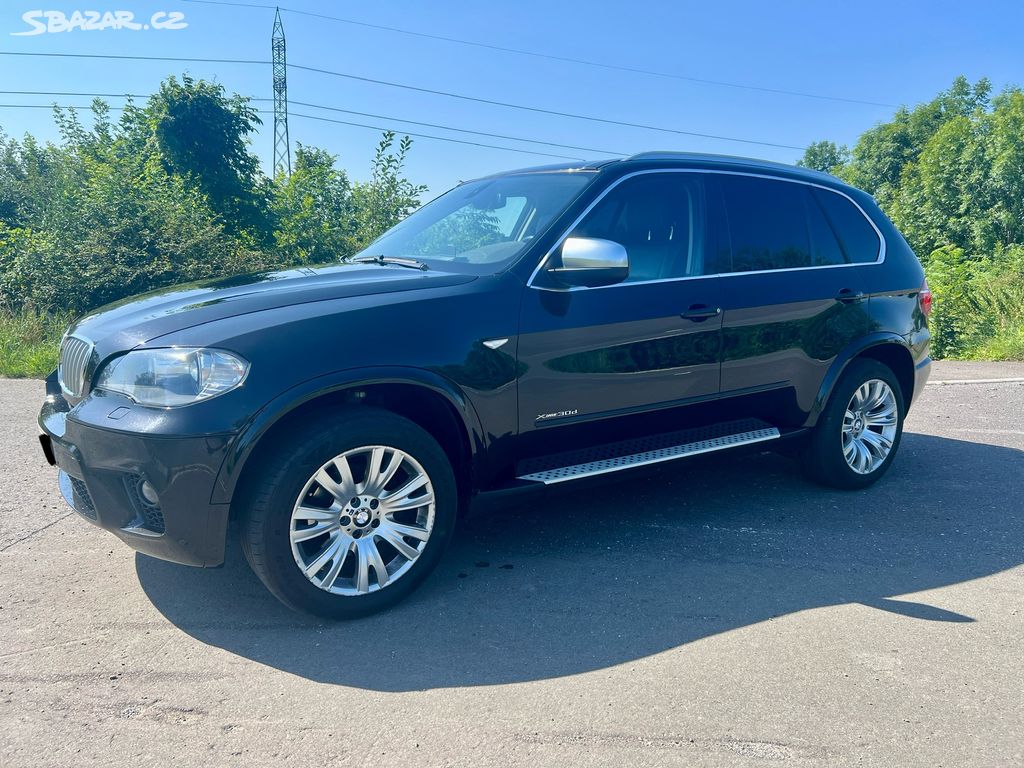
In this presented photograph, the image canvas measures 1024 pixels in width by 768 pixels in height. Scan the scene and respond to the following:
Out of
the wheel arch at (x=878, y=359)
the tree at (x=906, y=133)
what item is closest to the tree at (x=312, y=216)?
the wheel arch at (x=878, y=359)

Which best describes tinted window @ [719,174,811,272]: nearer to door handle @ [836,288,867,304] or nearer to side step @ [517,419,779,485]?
door handle @ [836,288,867,304]

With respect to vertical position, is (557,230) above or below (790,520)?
above

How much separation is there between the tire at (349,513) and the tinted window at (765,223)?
2170 millimetres

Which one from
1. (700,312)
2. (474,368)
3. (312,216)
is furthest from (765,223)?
(312,216)

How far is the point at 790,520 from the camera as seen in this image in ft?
14.6

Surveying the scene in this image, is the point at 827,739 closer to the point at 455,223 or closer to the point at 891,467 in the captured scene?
the point at 455,223

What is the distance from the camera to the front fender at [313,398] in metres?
2.90

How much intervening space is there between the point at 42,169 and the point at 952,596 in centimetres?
4988

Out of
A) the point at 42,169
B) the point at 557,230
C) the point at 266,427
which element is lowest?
the point at 266,427

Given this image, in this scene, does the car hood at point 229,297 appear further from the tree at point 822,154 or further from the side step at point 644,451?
the tree at point 822,154

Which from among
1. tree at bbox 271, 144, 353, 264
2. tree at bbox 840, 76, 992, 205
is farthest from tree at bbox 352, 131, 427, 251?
tree at bbox 840, 76, 992, 205

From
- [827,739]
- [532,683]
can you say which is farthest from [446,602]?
[827,739]

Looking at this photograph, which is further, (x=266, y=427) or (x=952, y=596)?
(x=952, y=596)

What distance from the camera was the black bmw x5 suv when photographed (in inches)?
117
